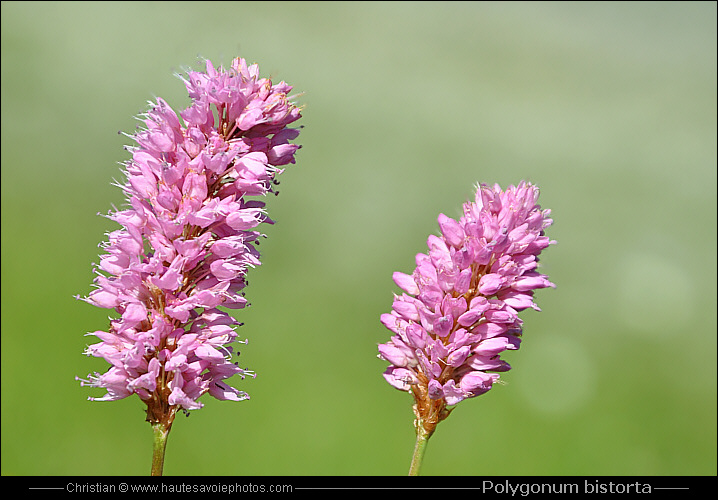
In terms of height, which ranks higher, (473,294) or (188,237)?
(188,237)

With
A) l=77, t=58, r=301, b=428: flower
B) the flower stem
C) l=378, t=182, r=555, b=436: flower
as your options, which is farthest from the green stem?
the flower stem

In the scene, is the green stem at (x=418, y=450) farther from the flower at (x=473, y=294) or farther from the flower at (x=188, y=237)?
the flower at (x=188, y=237)

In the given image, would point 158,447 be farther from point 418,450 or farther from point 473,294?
point 473,294

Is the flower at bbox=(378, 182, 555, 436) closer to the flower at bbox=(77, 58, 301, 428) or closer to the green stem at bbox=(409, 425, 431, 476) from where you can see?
the green stem at bbox=(409, 425, 431, 476)

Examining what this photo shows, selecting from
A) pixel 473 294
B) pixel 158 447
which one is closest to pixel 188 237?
pixel 158 447

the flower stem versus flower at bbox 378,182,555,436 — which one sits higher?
flower at bbox 378,182,555,436

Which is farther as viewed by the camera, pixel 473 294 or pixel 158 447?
pixel 473 294
